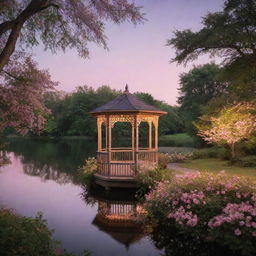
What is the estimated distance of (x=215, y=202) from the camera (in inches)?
296

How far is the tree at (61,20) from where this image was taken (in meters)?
7.38

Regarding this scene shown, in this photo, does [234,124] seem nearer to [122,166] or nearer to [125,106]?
[125,106]

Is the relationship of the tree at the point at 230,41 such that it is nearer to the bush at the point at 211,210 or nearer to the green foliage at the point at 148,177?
the green foliage at the point at 148,177

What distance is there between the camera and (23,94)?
8.70m

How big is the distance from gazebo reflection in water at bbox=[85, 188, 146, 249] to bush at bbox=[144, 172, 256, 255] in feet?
2.44

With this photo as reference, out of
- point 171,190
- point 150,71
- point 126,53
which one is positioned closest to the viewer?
point 171,190

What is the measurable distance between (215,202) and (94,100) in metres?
60.3

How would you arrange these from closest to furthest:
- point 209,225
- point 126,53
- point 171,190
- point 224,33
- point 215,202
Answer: point 209,225 < point 215,202 < point 171,190 < point 224,33 < point 126,53

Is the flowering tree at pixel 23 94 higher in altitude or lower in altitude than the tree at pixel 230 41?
lower

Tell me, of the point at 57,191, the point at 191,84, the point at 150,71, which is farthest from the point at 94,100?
the point at 57,191

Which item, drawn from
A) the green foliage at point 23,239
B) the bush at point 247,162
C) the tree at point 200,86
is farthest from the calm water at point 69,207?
the tree at point 200,86

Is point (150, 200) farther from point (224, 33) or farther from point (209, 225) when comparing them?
point (224, 33)

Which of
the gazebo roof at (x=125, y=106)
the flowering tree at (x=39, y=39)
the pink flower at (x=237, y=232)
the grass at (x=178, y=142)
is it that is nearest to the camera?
the pink flower at (x=237, y=232)

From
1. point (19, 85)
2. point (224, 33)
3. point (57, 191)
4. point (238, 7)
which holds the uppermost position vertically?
point (238, 7)
